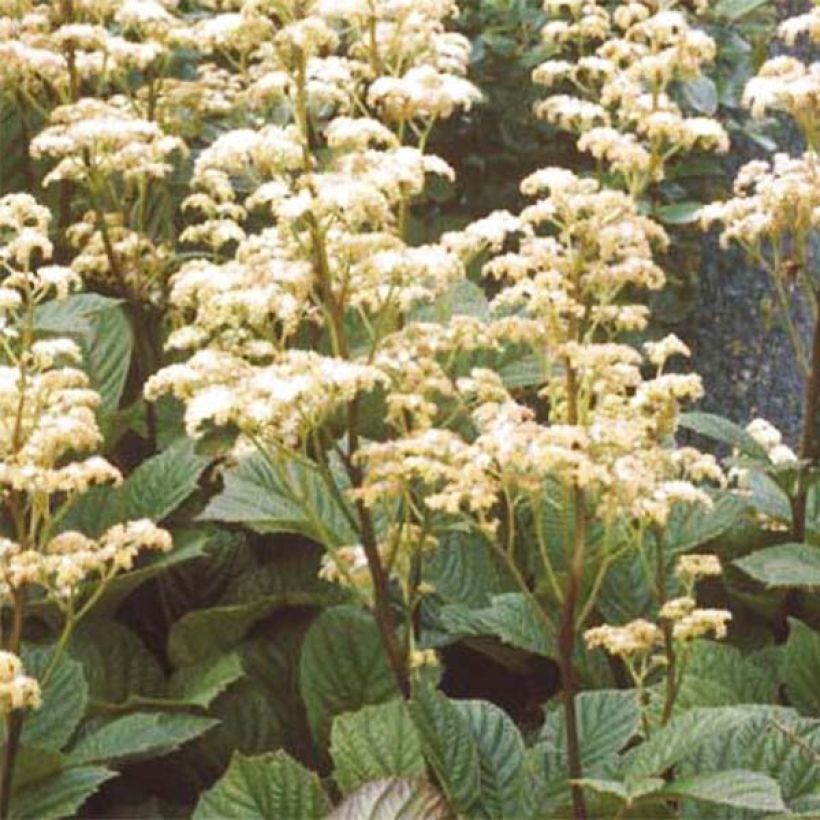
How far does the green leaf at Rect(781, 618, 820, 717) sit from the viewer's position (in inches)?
109

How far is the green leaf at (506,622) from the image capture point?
9.16ft

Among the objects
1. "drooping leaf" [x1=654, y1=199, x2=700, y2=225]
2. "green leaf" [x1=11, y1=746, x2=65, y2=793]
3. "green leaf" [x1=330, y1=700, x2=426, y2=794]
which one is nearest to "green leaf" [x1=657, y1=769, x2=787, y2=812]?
"green leaf" [x1=330, y1=700, x2=426, y2=794]

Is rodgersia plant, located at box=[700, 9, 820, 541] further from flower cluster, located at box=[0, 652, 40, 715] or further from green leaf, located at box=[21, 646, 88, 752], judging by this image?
flower cluster, located at box=[0, 652, 40, 715]

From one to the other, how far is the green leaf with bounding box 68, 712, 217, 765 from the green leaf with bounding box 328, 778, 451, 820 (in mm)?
582

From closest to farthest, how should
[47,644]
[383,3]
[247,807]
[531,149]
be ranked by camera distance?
[247,807] < [383,3] < [47,644] < [531,149]

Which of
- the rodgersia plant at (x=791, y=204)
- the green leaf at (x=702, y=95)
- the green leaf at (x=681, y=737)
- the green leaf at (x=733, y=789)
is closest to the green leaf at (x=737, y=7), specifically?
the green leaf at (x=702, y=95)

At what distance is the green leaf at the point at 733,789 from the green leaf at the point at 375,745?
1.37ft

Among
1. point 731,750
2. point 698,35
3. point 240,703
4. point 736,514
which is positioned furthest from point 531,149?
point 731,750

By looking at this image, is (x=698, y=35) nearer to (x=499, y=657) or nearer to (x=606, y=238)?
(x=606, y=238)

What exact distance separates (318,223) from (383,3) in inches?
21.9

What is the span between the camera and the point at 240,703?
9.51 feet

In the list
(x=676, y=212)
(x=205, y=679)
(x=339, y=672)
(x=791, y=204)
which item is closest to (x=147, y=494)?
(x=205, y=679)

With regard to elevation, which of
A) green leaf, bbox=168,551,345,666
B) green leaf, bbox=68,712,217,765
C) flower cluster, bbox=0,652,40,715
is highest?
flower cluster, bbox=0,652,40,715

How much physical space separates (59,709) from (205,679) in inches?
10.0
